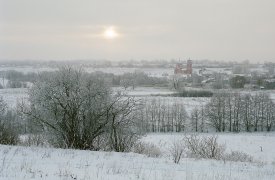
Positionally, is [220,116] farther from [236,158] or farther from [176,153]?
[176,153]

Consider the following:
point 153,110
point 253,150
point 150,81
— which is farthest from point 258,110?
point 150,81

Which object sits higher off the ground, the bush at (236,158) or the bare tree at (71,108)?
the bare tree at (71,108)

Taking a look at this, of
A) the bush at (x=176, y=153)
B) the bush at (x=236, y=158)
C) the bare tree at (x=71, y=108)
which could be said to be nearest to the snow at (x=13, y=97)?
the bare tree at (x=71, y=108)

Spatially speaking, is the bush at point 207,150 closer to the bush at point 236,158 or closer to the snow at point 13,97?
the bush at point 236,158

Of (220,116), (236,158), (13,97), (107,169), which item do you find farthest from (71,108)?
(13,97)

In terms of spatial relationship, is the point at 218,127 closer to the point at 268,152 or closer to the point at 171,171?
the point at 268,152

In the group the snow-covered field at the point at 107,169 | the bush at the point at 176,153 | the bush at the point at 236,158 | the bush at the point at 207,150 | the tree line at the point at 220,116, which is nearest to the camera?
the snow-covered field at the point at 107,169

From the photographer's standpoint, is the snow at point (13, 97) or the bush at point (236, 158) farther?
the snow at point (13, 97)

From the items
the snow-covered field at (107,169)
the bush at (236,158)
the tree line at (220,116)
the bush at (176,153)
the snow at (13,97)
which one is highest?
the snow-covered field at (107,169)

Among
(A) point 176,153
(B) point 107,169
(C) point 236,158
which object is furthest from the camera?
(C) point 236,158

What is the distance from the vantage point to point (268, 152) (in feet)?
136

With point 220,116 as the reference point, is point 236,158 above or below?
above

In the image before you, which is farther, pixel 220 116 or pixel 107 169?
pixel 220 116

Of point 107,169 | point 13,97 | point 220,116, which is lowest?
point 220,116
